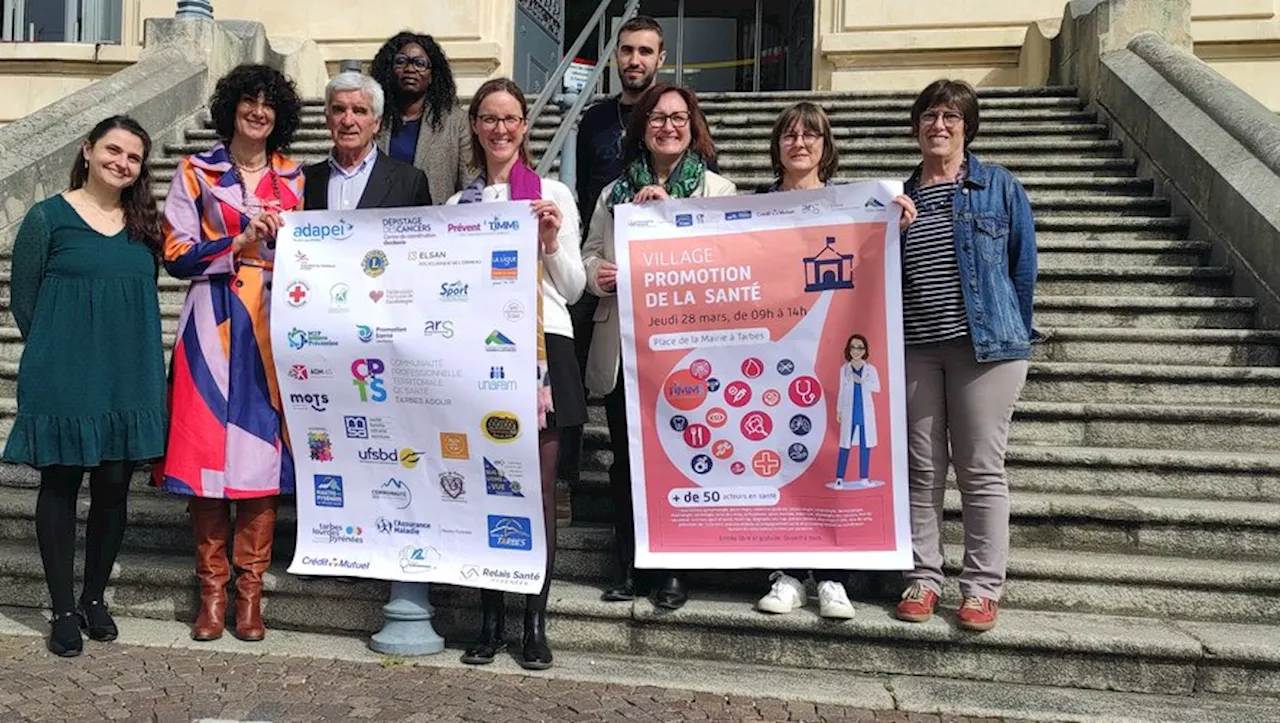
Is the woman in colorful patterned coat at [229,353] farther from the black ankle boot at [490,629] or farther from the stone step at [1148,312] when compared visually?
the stone step at [1148,312]

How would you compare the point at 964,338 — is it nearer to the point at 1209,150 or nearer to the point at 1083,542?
the point at 1083,542

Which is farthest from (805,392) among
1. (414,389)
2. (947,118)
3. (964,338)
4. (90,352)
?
(90,352)

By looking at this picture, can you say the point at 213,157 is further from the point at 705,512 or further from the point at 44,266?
the point at 705,512

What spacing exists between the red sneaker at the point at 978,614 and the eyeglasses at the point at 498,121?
2361 mm

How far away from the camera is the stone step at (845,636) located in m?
3.64

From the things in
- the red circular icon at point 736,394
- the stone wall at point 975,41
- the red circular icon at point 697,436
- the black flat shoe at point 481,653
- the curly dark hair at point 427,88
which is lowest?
the black flat shoe at point 481,653

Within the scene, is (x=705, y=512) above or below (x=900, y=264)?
below

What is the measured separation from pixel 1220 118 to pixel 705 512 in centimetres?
509

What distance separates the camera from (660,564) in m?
3.96

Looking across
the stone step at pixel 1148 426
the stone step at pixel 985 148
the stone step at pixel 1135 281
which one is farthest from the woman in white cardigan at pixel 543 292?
the stone step at pixel 985 148

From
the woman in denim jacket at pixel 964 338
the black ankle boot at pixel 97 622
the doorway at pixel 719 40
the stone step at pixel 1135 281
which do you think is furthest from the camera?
the doorway at pixel 719 40

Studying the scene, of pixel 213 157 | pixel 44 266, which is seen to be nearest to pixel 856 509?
pixel 213 157

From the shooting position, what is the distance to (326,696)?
357cm

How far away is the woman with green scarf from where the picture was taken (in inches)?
156
